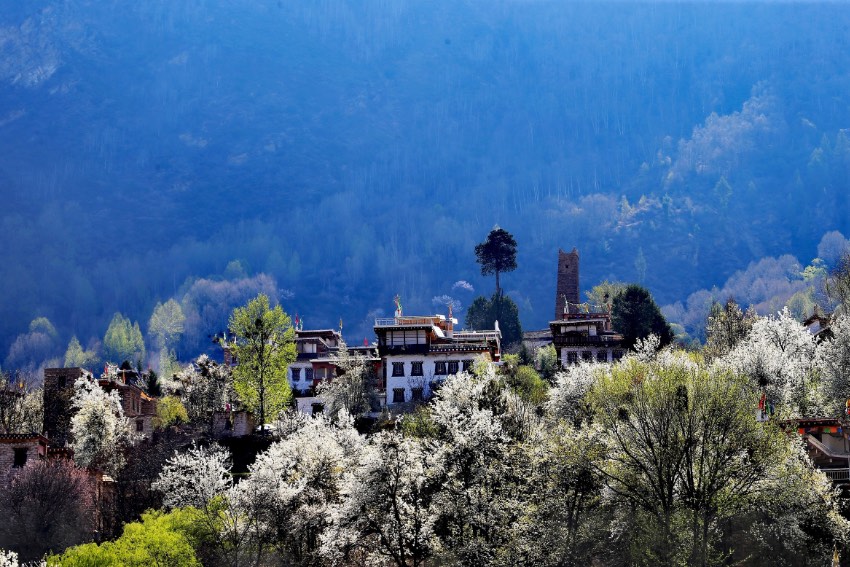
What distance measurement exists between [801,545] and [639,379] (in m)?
11.9

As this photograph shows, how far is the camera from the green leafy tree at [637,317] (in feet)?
397

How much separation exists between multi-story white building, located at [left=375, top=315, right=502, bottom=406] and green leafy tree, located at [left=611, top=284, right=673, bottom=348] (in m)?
18.8

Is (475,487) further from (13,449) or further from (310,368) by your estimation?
(310,368)

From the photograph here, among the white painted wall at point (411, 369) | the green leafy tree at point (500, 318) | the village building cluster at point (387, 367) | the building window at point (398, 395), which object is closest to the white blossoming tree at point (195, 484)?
the village building cluster at point (387, 367)

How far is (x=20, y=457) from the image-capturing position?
76.9 meters

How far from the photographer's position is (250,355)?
309ft

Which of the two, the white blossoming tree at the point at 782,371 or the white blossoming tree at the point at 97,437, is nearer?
the white blossoming tree at the point at 782,371

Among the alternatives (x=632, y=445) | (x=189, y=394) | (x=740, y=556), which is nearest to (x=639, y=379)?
(x=632, y=445)

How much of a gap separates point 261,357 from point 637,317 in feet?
149

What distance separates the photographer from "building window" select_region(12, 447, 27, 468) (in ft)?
251

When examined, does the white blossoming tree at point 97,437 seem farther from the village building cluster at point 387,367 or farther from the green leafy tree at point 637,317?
the green leafy tree at point 637,317

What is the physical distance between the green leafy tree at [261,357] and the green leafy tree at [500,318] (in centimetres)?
5815

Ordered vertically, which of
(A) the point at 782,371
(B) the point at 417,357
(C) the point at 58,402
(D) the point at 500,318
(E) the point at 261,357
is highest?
(D) the point at 500,318

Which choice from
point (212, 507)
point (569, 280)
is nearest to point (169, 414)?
point (212, 507)
